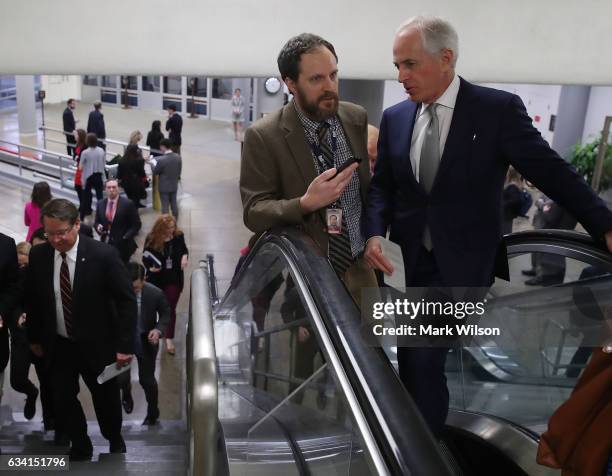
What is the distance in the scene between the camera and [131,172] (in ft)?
38.8

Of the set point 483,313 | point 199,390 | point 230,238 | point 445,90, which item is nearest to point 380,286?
point 483,313

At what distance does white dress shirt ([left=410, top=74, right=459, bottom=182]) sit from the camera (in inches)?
94.0

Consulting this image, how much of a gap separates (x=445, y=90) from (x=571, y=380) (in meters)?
1.56

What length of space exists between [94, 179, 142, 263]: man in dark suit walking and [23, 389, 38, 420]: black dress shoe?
2.83m

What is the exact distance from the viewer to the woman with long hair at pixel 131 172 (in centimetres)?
1173

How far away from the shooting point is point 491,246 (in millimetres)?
2469

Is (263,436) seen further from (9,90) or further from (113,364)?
(9,90)

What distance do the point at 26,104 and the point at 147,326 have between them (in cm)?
1785

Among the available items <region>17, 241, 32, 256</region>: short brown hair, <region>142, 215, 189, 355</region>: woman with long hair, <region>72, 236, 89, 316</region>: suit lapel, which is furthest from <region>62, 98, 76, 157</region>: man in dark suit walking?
<region>72, 236, 89, 316</region>: suit lapel

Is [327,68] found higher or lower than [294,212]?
higher

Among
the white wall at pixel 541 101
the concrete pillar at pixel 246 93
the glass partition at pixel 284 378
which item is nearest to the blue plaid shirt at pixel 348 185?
the glass partition at pixel 284 378

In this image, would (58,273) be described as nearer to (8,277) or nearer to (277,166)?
(8,277)

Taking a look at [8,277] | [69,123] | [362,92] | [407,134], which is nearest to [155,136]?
[69,123]

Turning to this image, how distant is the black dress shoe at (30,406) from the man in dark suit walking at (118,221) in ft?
9.29
